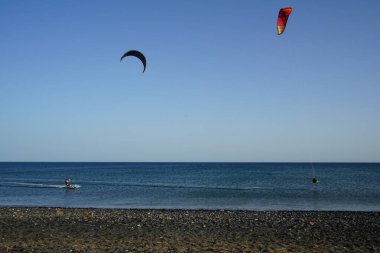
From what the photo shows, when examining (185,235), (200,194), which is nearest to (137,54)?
(185,235)

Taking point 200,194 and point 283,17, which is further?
point 200,194

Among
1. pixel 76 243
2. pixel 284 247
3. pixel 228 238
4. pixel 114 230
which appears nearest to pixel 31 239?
pixel 76 243

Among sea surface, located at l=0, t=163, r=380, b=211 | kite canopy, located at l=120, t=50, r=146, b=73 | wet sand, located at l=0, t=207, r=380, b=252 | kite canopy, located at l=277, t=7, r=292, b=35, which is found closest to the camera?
kite canopy, located at l=277, t=7, r=292, b=35

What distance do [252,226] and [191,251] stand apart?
578 cm

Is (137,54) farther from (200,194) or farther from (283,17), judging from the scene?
(200,194)

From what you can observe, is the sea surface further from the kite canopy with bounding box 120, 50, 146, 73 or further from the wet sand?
the kite canopy with bounding box 120, 50, 146, 73

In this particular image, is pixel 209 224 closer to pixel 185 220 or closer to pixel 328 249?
pixel 185 220

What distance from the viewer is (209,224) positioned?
17484 millimetres

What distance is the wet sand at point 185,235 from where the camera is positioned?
12445 mm

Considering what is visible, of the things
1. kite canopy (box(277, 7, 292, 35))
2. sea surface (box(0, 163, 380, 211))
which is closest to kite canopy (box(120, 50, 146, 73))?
kite canopy (box(277, 7, 292, 35))

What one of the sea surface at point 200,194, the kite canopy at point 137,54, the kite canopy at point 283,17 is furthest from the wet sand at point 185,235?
the sea surface at point 200,194

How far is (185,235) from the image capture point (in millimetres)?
14820

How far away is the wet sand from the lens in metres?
12.4

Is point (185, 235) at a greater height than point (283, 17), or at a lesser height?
lesser
